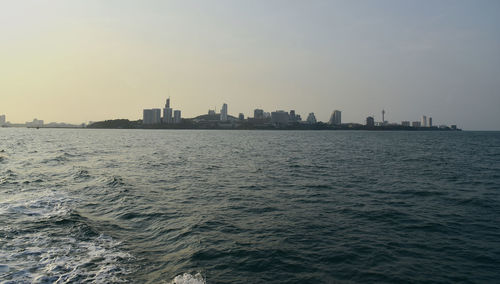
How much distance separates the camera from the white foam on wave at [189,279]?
10039 mm

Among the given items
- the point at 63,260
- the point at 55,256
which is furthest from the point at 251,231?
the point at 55,256

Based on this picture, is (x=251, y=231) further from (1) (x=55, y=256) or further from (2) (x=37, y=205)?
(2) (x=37, y=205)

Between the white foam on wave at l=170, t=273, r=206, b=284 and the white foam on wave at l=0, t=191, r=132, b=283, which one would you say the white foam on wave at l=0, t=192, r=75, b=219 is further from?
the white foam on wave at l=170, t=273, r=206, b=284

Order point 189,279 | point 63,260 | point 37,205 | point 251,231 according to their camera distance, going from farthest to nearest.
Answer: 1. point 37,205
2. point 251,231
3. point 63,260
4. point 189,279

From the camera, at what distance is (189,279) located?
10.2 m

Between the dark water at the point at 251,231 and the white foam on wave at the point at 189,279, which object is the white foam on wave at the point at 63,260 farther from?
the white foam on wave at the point at 189,279

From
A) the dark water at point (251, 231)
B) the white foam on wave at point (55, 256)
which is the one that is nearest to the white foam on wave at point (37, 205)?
the dark water at point (251, 231)

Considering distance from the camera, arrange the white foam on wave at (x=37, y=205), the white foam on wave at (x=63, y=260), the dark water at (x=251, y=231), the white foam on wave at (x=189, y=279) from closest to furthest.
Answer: the white foam on wave at (x=189, y=279) → the white foam on wave at (x=63, y=260) → the dark water at (x=251, y=231) → the white foam on wave at (x=37, y=205)

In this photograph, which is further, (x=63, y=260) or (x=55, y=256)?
(x=55, y=256)

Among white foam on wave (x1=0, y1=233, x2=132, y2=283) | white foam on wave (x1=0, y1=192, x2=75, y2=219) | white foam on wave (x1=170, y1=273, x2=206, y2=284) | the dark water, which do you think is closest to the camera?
white foam on wave (x1=170, y1=273, x2=206, y2=284)

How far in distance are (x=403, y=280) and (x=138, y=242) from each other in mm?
11252

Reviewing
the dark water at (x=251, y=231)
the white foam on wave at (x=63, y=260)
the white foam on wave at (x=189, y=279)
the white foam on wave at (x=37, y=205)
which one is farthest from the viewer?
the white foam on wave at (x=37, y=205)

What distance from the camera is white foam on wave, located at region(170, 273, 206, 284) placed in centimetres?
1004

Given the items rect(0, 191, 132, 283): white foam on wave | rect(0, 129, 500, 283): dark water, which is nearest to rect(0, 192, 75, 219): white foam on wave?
rect(0, 129, 500, 283): dark water
